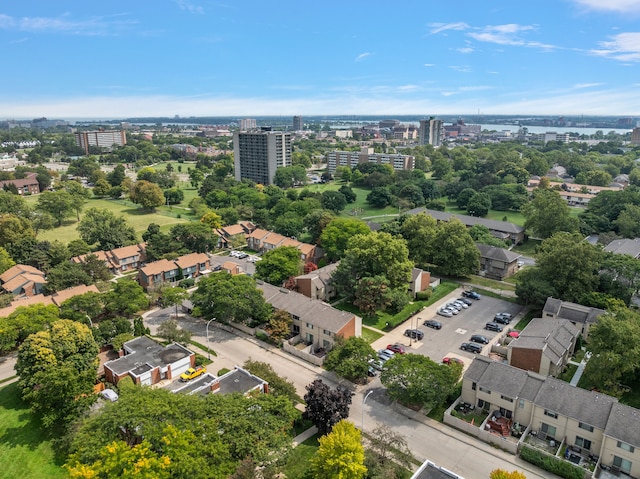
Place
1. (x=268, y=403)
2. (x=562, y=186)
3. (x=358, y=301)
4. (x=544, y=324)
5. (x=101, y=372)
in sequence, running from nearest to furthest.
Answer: (x=268, y=403) → (x=101, y=372) → (x=544, y=324) → (x=358, y=301) → (x=562, y=186)

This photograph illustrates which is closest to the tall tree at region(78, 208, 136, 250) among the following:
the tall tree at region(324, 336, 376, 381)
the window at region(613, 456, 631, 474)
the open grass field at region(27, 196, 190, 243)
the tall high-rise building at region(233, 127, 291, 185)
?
the open grass field at region(27, 196, 190, 243)

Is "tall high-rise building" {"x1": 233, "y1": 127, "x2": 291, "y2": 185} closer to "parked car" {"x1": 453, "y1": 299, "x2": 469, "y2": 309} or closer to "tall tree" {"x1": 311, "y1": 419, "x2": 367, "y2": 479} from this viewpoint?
"parked car" {"x1": 453, "y1": 299, "x2": 469, "y2": 309}

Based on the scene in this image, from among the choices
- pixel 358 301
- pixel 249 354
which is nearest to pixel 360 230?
pixel 358 301

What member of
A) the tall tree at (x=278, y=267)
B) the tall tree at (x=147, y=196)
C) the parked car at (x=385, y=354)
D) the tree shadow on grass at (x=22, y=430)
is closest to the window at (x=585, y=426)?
the parked car at (x=385, y=354)

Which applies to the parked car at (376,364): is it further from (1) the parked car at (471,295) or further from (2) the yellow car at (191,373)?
(1) the parked car at (471,295)

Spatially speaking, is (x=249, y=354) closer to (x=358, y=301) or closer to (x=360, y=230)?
(x=358, y=301)

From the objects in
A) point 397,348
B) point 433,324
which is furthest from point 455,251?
point 397,348
